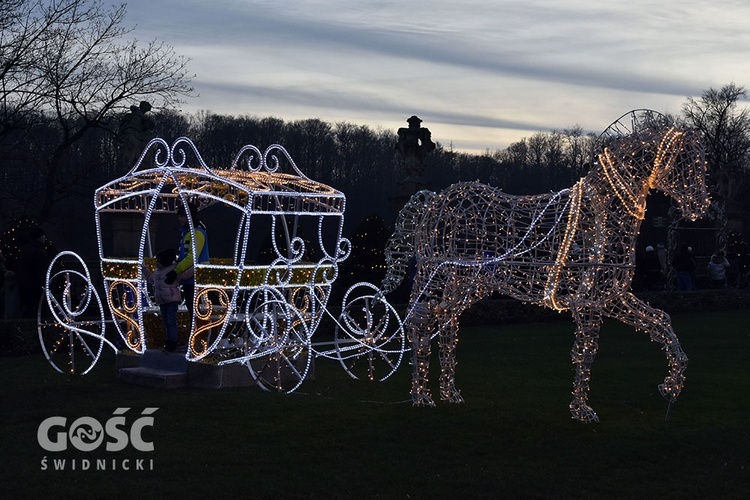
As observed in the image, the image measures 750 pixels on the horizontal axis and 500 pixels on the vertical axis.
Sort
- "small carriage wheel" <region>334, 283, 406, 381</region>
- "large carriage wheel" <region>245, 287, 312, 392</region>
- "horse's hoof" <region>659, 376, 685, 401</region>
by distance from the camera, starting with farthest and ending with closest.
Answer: "small carriage wheel" <region>334, 283, 406, 381</region> → "large carriage wheel" <region>245, 287, 312, 392</region> → "horse's hoof" <region>659, 376, 685, 401</region>

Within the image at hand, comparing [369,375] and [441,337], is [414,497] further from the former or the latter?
[369,375]

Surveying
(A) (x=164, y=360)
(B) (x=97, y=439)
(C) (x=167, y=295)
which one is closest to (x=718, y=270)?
(A) (x=164, y=360)

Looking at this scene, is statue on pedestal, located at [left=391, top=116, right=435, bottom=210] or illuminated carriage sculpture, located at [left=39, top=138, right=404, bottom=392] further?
statue on pedestal, located at [left=391, top=116, right=435, bottom=210]

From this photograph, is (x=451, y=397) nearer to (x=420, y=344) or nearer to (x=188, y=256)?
(x=420, y=344)

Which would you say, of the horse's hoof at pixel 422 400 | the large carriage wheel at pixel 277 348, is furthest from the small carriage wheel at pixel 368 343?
the horse's hoof at pixel 422 400

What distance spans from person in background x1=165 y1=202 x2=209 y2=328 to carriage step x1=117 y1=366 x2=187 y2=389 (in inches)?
26.7

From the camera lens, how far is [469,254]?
9.96 m

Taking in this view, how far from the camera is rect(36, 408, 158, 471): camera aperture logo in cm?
762

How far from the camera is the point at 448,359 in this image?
10.4 meters

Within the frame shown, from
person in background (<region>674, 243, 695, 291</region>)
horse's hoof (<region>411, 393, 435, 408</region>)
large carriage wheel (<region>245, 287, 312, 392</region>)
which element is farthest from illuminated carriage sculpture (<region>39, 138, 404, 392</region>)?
person in background (<region>674, 243, 695, 291</region>)

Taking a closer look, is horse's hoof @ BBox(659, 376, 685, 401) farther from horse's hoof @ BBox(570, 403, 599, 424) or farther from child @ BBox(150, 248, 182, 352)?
child @ BBox(150, 248, 182, 352)

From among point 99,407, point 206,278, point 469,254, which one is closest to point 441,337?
point 469,254

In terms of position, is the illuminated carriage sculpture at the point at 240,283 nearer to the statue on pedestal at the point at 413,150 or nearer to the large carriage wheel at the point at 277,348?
the large carriage wheel at the point at 277,348

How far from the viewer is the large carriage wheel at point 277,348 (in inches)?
435
